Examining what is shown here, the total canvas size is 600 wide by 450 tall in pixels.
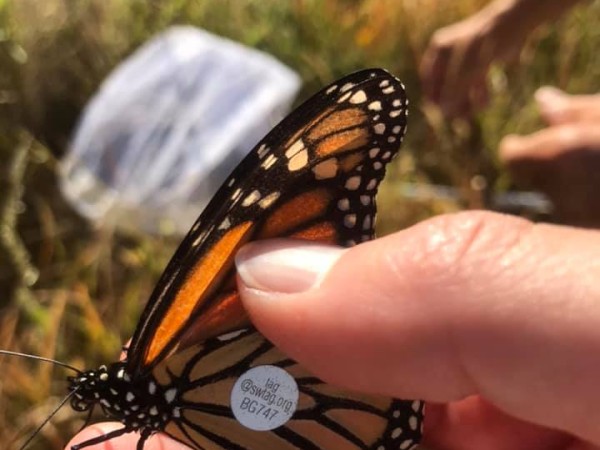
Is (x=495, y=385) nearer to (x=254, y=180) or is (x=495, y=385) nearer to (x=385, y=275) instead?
(x=385, y=275)

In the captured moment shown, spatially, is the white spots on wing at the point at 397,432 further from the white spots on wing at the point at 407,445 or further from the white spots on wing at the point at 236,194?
the white spots on wing at the point at 236,194

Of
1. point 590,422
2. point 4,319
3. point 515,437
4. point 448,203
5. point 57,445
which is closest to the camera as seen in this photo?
point 590,422

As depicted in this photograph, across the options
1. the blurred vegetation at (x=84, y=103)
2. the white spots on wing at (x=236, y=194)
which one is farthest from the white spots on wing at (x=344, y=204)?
the blurred vegetation at (x=84, y=103)

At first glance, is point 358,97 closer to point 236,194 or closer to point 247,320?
point 236,194

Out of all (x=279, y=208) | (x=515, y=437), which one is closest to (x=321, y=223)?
(x=279, y=208)

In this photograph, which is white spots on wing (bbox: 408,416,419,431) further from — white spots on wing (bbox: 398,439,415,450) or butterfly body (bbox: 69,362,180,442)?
butterfly body (bbox: 69,362,180,442)
